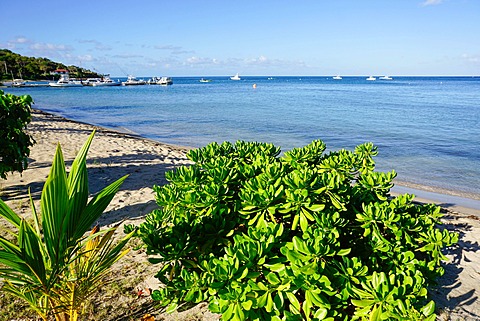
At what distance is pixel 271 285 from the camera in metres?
2.24

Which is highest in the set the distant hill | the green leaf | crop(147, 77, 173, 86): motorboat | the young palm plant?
the distant hill

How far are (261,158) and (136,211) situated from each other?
299 cm

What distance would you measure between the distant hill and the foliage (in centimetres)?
8501

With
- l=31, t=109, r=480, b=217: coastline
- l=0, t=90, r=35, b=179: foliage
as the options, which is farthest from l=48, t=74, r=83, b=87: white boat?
l=31, t=109, r=480, b=217: coastline

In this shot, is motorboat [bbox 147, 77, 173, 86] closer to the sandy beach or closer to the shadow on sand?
the sandy beach

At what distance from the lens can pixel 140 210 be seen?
5.55m

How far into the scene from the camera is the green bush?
81.0 inches

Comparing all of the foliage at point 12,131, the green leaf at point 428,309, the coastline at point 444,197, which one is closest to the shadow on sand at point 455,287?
the green leaf at point 428,309

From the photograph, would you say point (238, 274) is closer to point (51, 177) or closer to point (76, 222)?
point (76, 222)

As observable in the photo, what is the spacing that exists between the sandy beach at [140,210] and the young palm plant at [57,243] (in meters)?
0.97

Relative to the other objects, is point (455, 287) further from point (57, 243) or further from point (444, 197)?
point (444, 197)

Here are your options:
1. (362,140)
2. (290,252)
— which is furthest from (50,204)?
(362,140)

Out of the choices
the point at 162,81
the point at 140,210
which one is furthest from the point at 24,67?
the point at 140,210

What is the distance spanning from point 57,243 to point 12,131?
15.2 feet
